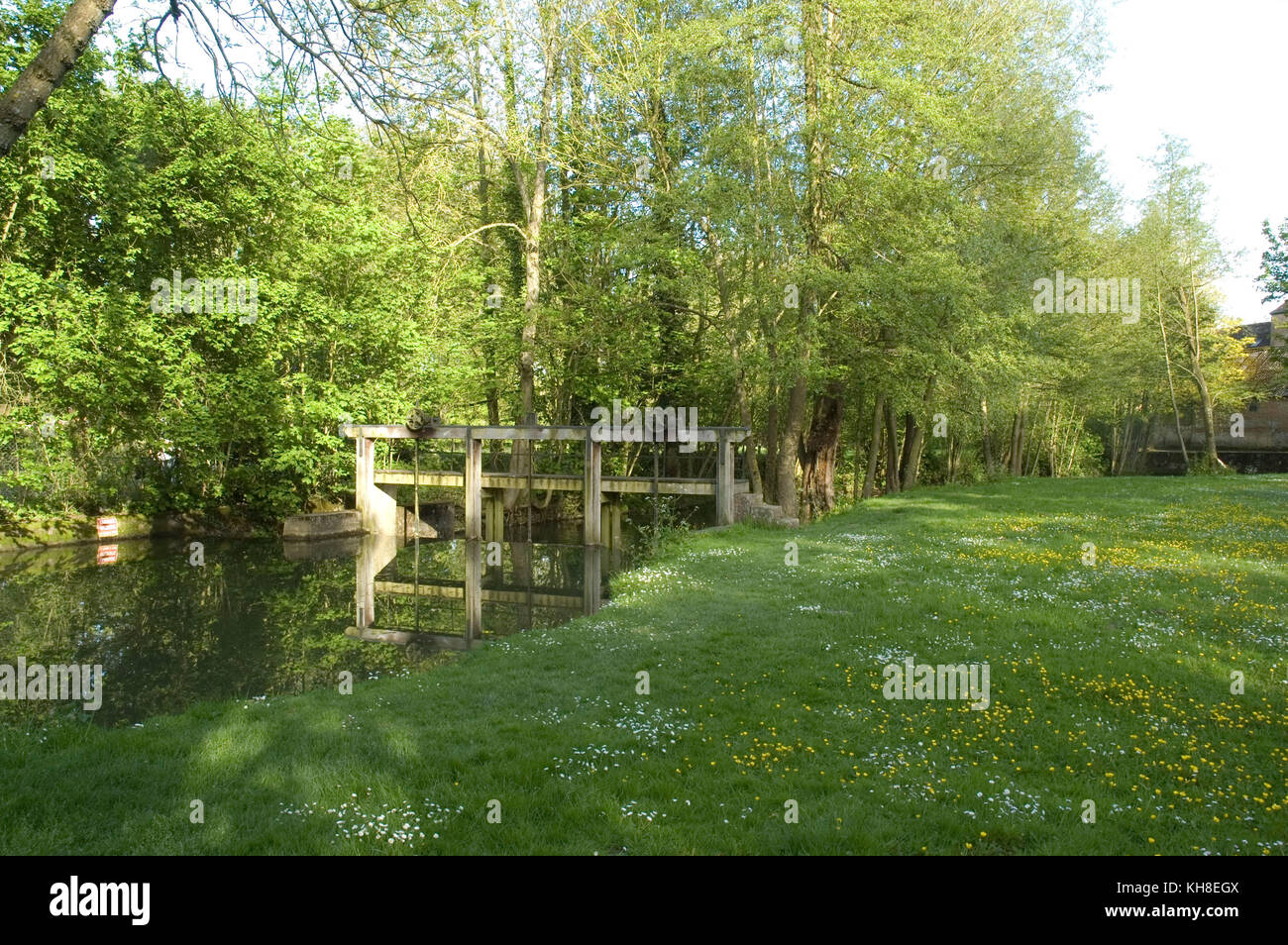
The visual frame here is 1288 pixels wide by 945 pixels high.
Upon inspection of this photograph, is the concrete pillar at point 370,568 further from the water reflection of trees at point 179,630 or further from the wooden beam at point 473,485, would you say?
the wooden beam at point 473,485

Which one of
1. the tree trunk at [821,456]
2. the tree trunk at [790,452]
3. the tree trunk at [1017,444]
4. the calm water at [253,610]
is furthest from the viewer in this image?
the tree trunk at [1017,444]

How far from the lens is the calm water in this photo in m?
10.3

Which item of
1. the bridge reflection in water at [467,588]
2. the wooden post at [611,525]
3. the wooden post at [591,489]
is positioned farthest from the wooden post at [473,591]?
the wooden post at [611,525]

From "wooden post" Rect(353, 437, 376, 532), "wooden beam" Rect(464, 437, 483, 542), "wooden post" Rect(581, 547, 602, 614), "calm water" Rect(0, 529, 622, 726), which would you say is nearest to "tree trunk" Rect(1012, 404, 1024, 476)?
"calm water" Rect(0, 529, 622, 726)

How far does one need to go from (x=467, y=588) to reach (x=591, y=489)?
211 inches

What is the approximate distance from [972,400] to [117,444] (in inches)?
912

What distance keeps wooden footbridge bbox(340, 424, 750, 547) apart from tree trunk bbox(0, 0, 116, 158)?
15.9 meters

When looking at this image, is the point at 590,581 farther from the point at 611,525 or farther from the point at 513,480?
the point at 513,480

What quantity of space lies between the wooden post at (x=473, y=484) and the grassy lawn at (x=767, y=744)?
39.5 ft

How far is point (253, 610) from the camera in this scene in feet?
47.6

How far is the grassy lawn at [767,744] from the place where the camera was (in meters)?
4.80

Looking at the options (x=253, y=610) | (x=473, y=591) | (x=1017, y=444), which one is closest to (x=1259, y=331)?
(x=1017, y=444)

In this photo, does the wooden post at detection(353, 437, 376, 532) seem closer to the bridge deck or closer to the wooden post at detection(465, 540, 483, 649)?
the bridge deck

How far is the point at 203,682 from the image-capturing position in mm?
10117
